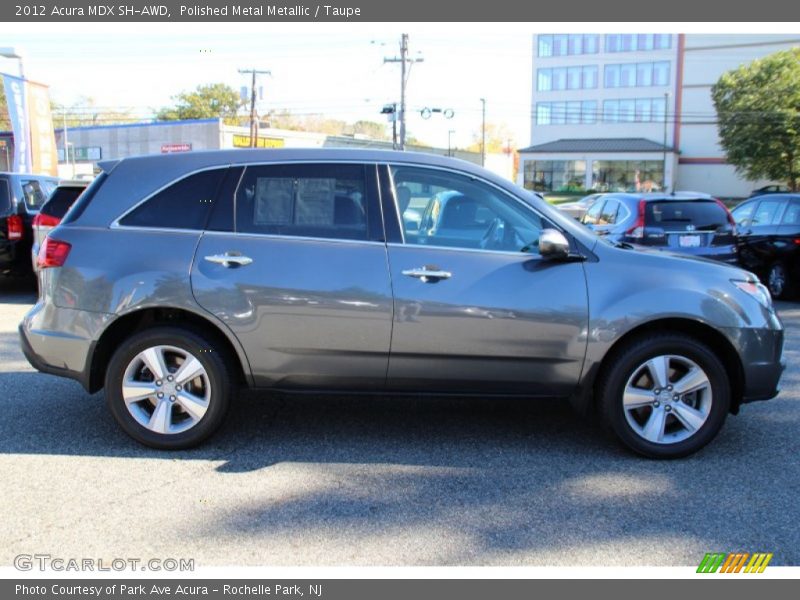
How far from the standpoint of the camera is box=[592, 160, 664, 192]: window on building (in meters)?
68.4

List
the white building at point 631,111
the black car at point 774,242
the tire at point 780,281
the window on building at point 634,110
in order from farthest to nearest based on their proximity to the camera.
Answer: the window on building at point 634,110
the white building at point 631,111
the tire at point 780,281
the black car at point 774,242

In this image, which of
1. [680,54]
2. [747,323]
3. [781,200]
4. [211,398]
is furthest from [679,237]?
[680,54]

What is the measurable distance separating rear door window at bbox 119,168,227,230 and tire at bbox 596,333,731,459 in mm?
2668

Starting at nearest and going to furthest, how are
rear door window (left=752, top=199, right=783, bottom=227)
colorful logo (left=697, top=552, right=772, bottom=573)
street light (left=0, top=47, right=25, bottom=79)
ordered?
colorful logo (left=697, top=552, right=772, bottom=573) < rear door window (left=752, top=199, right=783, bottom=227) < street light (left=0, top=47, right=25, bottom=79)

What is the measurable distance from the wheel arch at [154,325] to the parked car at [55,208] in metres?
5.14

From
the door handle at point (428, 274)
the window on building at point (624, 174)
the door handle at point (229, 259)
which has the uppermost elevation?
the window on building at point (624, 174)

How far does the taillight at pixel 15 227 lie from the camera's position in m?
10.5

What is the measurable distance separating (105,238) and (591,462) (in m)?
3.27

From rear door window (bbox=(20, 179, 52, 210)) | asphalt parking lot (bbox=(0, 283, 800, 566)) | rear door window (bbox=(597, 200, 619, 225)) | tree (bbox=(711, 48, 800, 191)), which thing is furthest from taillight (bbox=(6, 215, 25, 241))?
tree (bbox=(711, 48, 800, 191))

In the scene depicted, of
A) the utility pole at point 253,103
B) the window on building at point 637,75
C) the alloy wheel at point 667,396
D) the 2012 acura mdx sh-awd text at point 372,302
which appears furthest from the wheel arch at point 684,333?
the window on building at point 637,75

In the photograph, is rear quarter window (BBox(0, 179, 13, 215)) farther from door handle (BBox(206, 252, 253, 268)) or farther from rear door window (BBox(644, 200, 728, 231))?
A: rear door window (BBox(644, 200, 728, 231))

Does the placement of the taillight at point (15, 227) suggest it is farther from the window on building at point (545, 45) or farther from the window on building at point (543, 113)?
the window on building at point (545, 45)

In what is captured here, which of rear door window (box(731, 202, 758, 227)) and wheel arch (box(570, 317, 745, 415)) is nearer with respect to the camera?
wheel arch (box(570, 317, 745, 415))

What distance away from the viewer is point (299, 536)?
349cm
